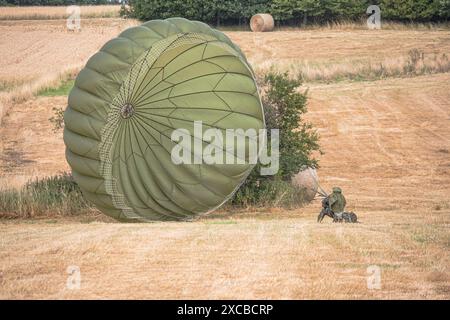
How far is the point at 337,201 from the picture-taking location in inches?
620

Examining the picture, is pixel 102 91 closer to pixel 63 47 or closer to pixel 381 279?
pixel 381 279

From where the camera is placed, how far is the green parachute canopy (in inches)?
591

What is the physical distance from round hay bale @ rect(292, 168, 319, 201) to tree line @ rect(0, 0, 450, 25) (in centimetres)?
3184

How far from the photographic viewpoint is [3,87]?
38969mm

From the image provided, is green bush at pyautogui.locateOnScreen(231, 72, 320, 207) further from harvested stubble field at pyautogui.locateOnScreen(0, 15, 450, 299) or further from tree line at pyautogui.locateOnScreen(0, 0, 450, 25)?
tree line at pyautogui.locateOnScreen(0, 0, 450, 25)

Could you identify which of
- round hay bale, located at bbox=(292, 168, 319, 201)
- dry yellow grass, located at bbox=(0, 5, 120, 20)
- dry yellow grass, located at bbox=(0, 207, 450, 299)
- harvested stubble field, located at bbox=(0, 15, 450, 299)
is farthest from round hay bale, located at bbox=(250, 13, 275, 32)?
dry yellow grass, located at bbox=(0, 207, 450, 299)

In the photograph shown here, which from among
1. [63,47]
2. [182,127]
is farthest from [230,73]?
[63,47]

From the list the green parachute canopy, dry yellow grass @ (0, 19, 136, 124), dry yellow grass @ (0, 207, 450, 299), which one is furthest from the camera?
dry yellow grass @ (0, 19, 136, 124)

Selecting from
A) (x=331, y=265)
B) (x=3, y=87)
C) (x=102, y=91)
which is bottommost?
(x=3, y=87)

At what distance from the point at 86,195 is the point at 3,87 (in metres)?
24.2

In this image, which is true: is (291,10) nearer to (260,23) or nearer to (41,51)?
(260,23)

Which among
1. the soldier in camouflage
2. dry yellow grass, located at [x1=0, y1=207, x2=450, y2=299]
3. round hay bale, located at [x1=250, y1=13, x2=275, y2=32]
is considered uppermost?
dry yellow grass, located at [x1=0, y1=207, x2=450, y2=299]

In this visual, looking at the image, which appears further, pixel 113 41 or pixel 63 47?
pixel 63 47

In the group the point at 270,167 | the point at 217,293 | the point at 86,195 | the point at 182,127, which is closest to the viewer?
the point at 217,293
